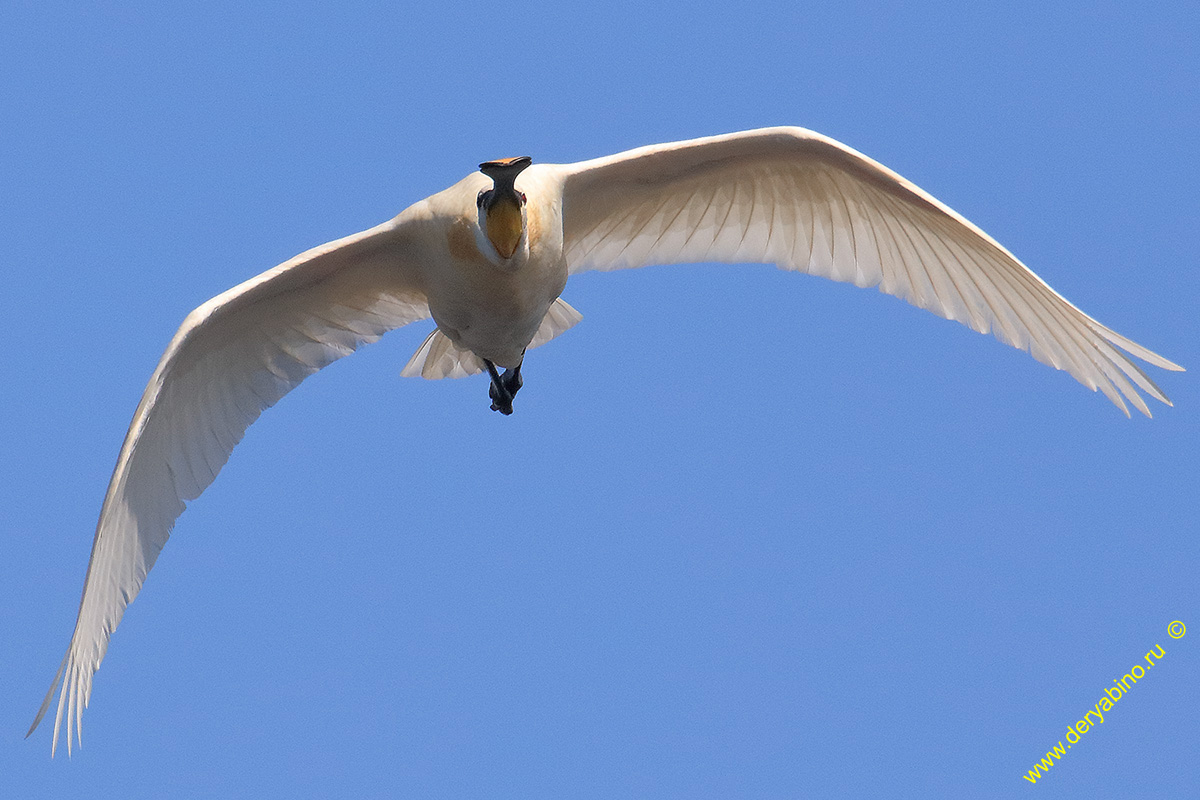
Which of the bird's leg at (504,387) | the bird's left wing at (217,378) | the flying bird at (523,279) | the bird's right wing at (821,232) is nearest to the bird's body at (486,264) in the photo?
the flying bird at (523,279)

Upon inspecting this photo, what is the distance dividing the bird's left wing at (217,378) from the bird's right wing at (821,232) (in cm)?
113

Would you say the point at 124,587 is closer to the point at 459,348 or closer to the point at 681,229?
the point at 459,348

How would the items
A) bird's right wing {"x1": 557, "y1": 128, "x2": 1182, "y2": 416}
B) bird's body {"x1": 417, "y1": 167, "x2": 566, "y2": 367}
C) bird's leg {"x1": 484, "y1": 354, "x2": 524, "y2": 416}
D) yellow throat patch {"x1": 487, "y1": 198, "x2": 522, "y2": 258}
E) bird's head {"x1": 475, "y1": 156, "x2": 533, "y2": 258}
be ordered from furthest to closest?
bird's leg {"x1": 484, "y1": 354, "x2": 524, "y2": 416} < bird's right wing {"x1": 557, "y1": 128, "x2": 1182, "y2": 416} < bird's body {"x1": 417, "y1": 167, "x2": 566, "y2": 367} < yellow throat patch {"x1": 487, "y1": 198, "x2": 522, "y2": 258} < bird's head {"x1": 475, "y1": 156, "x2": 533, "y2": 258}

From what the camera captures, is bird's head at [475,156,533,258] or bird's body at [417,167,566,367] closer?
bird's head at [475,156,533,258]

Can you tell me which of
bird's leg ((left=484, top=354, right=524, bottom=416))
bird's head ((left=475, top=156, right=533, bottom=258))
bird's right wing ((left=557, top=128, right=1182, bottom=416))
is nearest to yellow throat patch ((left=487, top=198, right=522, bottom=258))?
bird's head ((left=475, top=156, right=533, bottom=258))

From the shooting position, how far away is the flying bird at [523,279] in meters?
7.98

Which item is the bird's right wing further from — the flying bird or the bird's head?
the bird's head

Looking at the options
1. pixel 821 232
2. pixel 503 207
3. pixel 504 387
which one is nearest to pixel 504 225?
pixel 503 207

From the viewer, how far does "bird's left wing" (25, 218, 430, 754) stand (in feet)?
26.2

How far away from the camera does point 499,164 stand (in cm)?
738

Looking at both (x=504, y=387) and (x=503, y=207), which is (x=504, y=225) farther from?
(x=504, y=387)

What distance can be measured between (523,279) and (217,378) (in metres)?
1.95

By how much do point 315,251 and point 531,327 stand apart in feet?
3.97

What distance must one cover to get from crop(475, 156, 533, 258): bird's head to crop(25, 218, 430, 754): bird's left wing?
86cm
